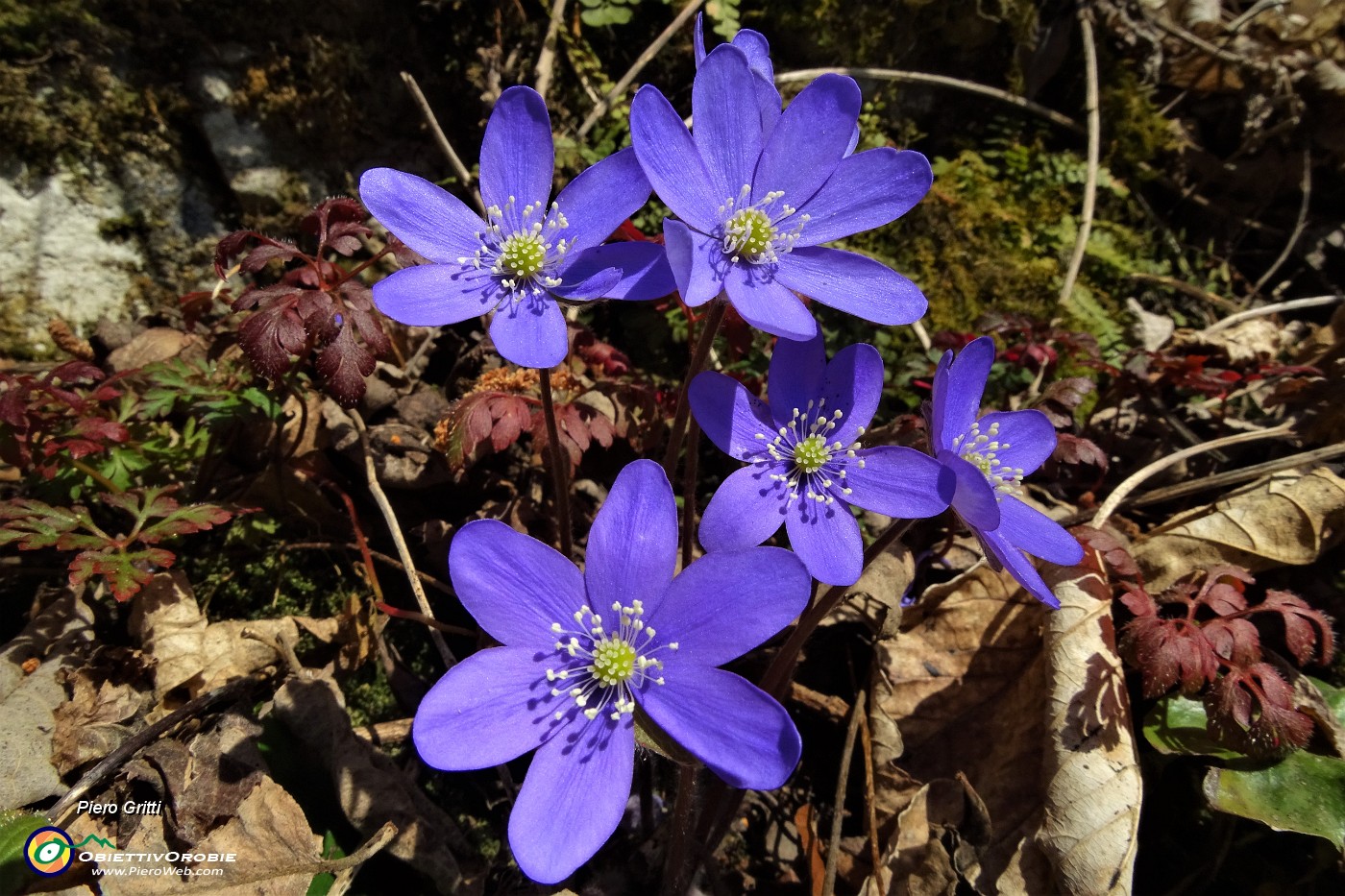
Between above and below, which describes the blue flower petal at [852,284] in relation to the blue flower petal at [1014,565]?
above

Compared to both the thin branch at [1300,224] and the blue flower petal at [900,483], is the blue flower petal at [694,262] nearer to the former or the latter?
the blue flower petal at [900,483]

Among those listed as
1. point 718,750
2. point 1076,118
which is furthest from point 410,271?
point 1076,118

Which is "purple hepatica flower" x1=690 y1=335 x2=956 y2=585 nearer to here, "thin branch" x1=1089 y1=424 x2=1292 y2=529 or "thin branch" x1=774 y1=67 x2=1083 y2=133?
"thin branch" x1=1089 y1=424 x2=1292 y2=529

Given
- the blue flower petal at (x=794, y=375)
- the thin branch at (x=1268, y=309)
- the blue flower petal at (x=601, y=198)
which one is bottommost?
the thin branch at (x=1268, y=309)

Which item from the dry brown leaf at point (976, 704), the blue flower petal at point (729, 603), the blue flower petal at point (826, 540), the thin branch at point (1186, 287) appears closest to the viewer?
the blue flower petal at point (729, 603)

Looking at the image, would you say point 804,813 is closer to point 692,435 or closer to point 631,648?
point 631,648

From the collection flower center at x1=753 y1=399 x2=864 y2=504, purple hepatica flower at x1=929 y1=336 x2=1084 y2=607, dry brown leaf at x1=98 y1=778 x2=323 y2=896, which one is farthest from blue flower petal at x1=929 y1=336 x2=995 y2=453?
dry brown leaf at x1=98 y1=778 x2=323 y2=896
